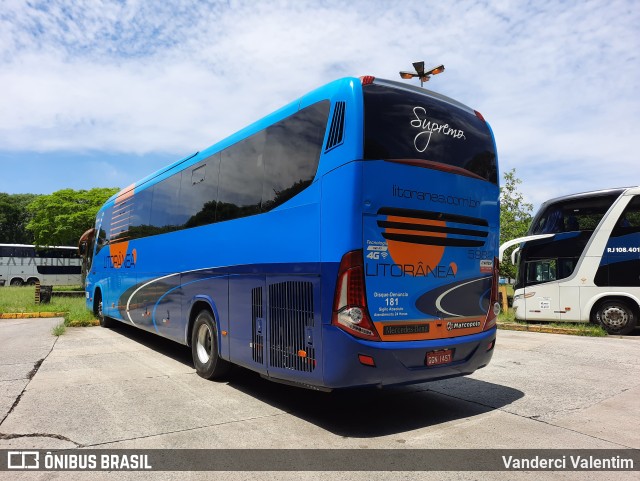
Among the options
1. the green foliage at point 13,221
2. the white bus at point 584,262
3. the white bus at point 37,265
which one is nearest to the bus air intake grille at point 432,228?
the white bus at point 584,262

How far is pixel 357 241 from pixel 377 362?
122 centimetres

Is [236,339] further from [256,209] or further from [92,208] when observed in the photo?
[92,208]

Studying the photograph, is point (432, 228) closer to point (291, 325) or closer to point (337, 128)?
point (337, 128)

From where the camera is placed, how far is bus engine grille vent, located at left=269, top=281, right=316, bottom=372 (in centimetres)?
518

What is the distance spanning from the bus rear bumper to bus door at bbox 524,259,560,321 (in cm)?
1094

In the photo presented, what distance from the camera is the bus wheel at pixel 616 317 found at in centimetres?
1356

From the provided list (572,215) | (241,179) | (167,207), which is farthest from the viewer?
(572,215)

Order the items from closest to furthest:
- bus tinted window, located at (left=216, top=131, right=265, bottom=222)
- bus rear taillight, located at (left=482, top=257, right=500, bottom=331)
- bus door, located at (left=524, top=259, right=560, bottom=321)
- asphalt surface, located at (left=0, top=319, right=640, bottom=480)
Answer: asphalt surface, located at (left=0, top=319, right=640, bottom=480)
bus rear taillight, located at (left=482, top=257, right=500, bottom=331)
bus tinted window, located at (left=216, top=131, right=265, bottom=222)
bus door, located at (left=524, top=259, right=560, bottom=321)

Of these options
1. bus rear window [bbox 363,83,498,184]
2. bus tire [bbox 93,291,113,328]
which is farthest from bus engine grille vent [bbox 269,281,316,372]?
bus tire [bbox 93,291,113,328]

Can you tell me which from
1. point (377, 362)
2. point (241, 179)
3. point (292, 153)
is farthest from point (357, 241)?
point (241, 179)

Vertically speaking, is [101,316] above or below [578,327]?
above

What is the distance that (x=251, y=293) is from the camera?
20.3 feet

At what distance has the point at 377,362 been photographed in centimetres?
489

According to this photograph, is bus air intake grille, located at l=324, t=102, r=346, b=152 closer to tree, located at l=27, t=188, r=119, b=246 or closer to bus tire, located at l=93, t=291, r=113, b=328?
bus tire, located at l=93, t=291, r=113, b=328
